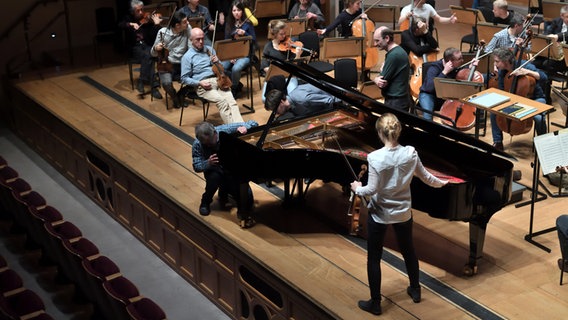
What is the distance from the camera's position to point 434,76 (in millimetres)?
8203

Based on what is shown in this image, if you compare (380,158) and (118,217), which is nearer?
(380,158)

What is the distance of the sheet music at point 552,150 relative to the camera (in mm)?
5895

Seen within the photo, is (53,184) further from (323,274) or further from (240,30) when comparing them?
(323,274)

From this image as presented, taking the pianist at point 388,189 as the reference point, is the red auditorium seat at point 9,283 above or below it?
below

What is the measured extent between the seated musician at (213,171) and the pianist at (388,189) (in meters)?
1.56

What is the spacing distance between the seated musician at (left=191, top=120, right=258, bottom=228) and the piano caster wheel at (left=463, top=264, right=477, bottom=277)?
1.76m

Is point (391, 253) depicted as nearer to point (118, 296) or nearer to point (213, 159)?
point (213, 159)

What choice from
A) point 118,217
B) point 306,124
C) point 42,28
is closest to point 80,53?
point 42,28

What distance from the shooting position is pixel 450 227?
21.5 feet

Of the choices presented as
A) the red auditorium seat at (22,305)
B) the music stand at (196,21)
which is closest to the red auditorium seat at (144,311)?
the red auditorium seat at (22,305)

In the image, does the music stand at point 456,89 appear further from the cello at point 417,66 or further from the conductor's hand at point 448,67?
the cello at point 417,66

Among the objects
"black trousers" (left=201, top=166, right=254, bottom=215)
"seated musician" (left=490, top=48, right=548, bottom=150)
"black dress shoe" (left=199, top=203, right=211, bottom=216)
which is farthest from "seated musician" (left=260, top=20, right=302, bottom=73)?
"black dress shoe" (left=199, top=203, right=211, bottom=216)

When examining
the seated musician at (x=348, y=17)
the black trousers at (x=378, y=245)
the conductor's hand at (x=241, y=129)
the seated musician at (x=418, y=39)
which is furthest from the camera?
the seated musician at (x=348, y=17)

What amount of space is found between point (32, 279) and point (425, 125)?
12.8 ft
